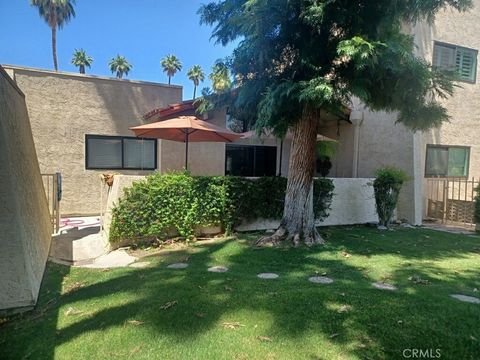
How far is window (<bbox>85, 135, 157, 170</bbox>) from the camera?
11.7 meters

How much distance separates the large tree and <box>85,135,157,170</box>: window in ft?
18.8

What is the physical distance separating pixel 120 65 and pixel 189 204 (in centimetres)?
3892

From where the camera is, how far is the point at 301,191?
7.78m

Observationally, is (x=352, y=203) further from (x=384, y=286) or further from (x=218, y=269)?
(x=218, y=269)

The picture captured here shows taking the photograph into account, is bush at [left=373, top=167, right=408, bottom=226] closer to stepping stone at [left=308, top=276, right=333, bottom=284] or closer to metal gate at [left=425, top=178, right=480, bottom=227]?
metal gate at [left=425, top=178, right=480, bottom=227]

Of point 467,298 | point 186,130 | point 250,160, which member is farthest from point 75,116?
point 467,298

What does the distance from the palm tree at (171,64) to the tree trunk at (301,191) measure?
40.5 metres

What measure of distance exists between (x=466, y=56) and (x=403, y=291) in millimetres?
10850

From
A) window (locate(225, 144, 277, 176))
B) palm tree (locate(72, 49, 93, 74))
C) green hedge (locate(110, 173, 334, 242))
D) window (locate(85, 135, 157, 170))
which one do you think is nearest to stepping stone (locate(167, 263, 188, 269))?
green hedge (locate(110, 173, 334, 242))

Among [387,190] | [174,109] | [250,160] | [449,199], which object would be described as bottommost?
[449,199]

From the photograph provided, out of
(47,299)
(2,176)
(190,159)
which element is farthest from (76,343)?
(190,159)

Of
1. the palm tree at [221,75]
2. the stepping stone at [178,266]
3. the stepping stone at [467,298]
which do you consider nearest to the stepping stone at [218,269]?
the stepping stone at [178,266]

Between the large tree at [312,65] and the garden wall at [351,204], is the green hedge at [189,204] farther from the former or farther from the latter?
the large tree at [312,65]

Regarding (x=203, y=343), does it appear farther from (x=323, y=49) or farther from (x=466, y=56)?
(x=466, y=56)
